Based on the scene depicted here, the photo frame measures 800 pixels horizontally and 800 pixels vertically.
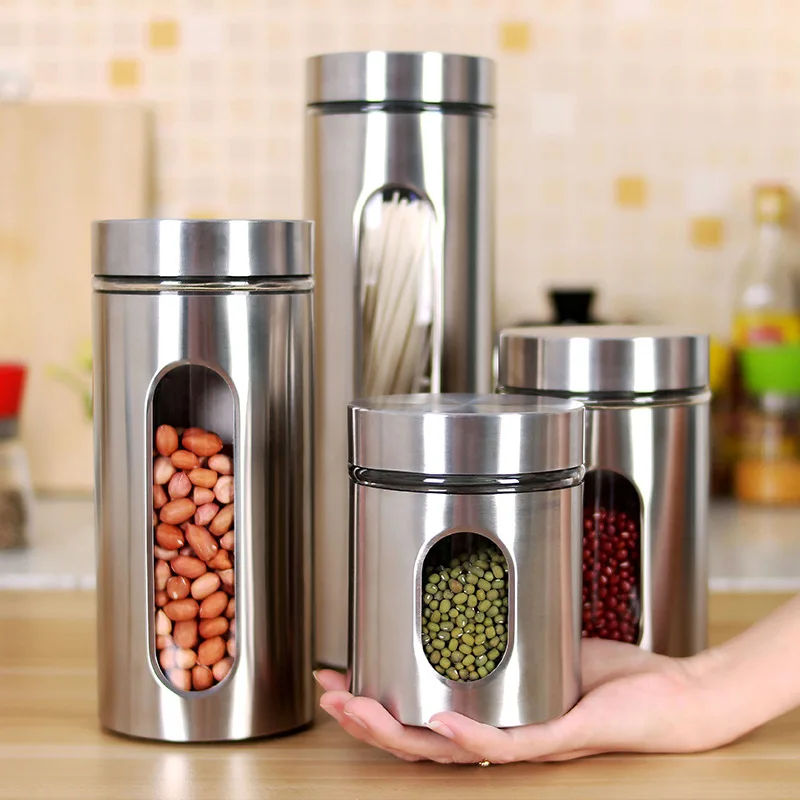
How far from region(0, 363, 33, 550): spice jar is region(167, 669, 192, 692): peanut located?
2.03 ft

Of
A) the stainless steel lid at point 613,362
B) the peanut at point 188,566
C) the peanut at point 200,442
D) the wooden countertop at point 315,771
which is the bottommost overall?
the wooden countertop at point 315,771

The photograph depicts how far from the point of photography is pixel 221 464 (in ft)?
1.97

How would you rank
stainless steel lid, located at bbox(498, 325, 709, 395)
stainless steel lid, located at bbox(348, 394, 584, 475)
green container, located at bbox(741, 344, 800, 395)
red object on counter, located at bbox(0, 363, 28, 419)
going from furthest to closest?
green container, located at bbox(741, 344, 800, 395), red object on counter, located at bbox(0, 363, 28, 419), stainless steel lid, located at bbox(498, 325, 709, 395), stainless steel lid, located at bbox(348, 394, 584, 475)

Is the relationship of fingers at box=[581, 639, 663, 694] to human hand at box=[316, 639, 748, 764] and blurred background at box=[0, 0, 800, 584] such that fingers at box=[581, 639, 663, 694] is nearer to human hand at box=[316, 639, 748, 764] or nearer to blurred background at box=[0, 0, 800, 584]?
human hand at box=[316, 639, 748, 764]

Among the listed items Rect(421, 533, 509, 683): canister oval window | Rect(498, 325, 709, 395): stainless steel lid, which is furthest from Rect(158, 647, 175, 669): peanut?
Rect(498, 325, 709, 395): stainless steel lid

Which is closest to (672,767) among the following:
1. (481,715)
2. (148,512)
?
(481,715)

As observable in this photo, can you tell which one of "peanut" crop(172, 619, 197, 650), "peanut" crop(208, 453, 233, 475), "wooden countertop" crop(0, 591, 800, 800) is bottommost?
"wooden countertop" crop(0, 591, 800, 800)

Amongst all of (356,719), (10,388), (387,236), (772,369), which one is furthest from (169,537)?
(772,369)

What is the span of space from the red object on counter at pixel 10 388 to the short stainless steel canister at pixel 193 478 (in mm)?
546

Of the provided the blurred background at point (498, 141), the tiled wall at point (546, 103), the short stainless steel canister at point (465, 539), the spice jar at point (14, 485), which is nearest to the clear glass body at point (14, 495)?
the spice jar at point (14, 485)

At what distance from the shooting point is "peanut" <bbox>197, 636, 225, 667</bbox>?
1.97ft

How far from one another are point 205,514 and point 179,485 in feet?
0.06

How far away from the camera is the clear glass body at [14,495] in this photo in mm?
1210

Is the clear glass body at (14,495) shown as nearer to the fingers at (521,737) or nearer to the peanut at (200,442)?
the peanut at (200,442)
